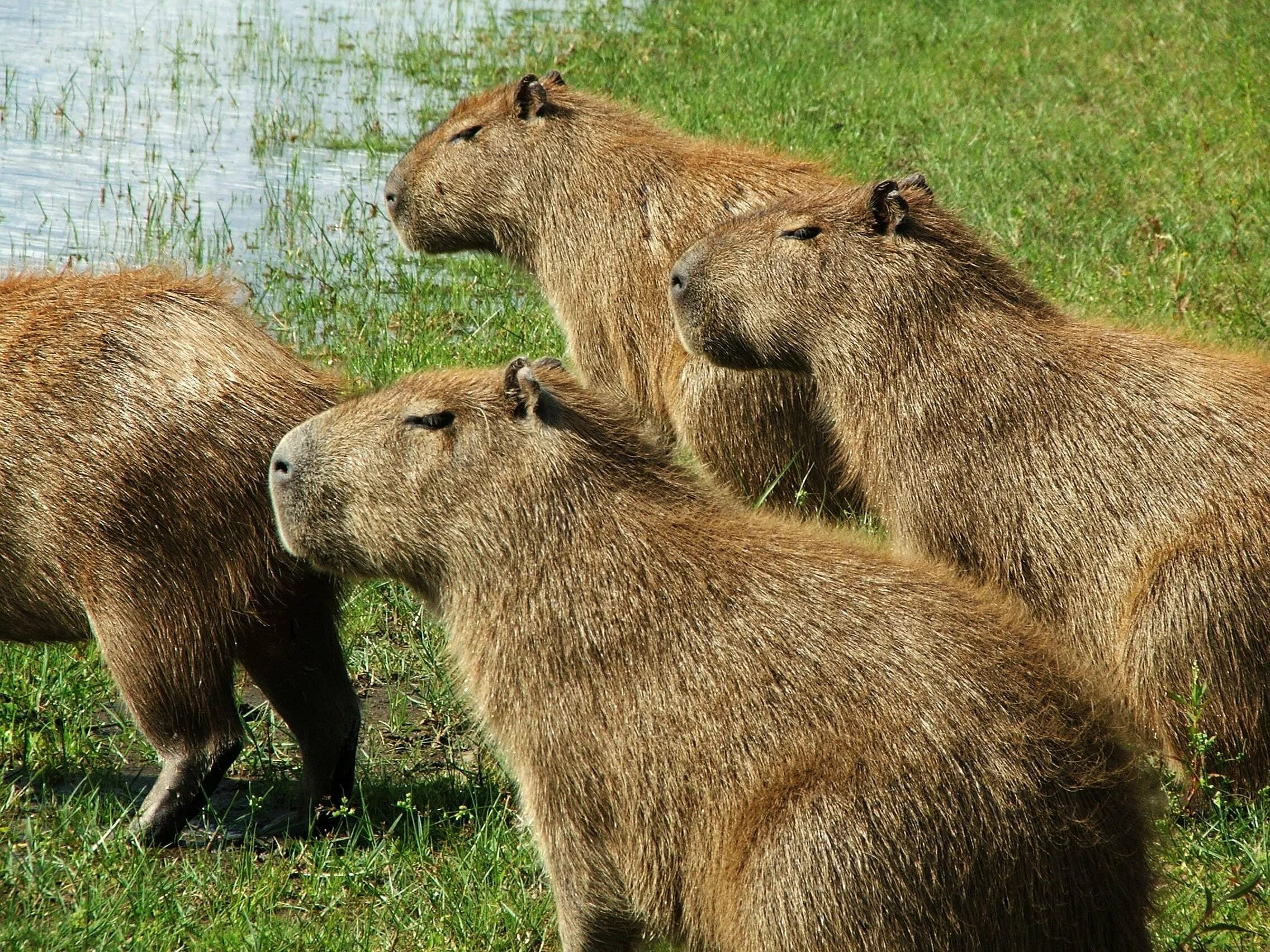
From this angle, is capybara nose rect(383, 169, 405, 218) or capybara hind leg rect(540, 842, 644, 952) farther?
capybara nose rect(383, 169, 405, 218)

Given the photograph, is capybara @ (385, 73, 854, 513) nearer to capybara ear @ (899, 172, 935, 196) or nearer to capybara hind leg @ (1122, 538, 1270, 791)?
capybara ear @ (899, 172, 935, 196)

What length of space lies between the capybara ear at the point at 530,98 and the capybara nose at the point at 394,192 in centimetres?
58

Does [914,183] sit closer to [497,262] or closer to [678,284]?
[678,284]

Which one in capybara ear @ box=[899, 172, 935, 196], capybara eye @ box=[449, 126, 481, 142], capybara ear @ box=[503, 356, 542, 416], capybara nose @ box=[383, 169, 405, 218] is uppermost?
capybara ear @ box=[899, 172, 935, 196]

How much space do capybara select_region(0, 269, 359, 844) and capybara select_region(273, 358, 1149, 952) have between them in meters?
0.35

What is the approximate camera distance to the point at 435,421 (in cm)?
354

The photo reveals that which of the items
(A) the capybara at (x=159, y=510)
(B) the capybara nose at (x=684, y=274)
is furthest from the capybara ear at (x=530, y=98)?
(A) the capybara at (x=159, y=510)

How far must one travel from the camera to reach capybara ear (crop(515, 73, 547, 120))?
19.1ft

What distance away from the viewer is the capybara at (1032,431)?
3.89m

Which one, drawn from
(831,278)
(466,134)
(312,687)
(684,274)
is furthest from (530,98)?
(312,687)

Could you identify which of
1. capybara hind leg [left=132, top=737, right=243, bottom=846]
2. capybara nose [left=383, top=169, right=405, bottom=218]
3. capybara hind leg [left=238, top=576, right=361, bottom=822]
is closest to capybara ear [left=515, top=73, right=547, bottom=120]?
capybara nose [left=383, top=169, right=405, bottom=218]

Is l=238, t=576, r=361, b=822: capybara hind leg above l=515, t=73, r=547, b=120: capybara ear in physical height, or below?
below

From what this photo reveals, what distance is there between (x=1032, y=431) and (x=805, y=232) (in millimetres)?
895

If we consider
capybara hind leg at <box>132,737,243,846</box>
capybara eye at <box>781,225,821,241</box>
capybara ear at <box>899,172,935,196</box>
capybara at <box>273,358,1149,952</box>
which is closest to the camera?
capybara at <box>273,358,1149,952</box>
